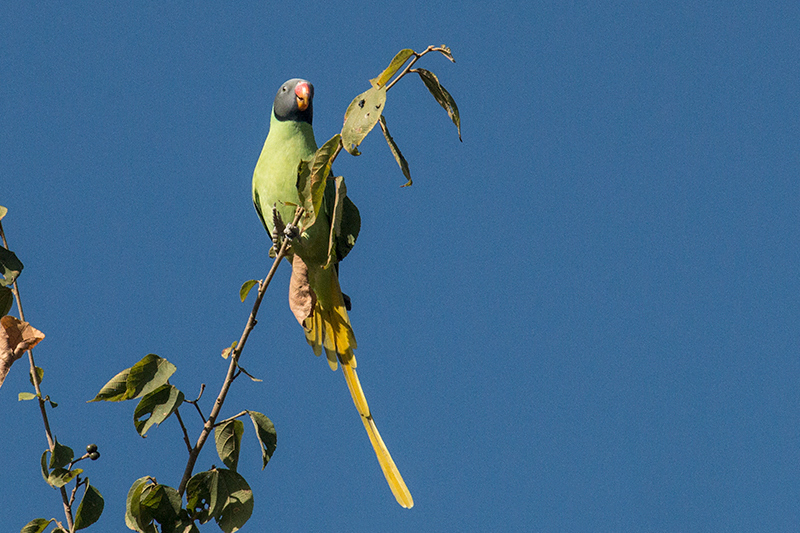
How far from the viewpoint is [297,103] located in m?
2.72

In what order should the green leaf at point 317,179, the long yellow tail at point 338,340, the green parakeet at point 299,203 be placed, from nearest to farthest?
1. the green leaf at point 317,179
2. the long yellow tail at point 338,340
3. the green parakeet at point 299,203

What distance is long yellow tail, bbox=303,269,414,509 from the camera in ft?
7.37

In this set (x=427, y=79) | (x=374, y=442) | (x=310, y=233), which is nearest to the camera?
(x=427, y=79)

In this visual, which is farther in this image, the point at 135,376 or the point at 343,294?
the point at 343,294

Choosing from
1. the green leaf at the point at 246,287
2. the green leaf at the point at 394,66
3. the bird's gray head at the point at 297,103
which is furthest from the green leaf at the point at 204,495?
the bird's gray head at the point at 297,103

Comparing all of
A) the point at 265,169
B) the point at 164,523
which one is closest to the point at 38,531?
the point at 164,523

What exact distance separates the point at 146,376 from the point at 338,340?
1.06 m

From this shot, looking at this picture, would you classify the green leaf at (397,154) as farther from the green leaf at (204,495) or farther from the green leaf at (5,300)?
the green leaf at (5,300)

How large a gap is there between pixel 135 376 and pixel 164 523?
1.04 feet

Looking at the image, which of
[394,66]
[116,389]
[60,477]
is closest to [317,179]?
[394,66]

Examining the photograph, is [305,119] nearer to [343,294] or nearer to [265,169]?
[265,169]

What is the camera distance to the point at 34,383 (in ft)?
5.31

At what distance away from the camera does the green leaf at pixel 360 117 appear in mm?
1521

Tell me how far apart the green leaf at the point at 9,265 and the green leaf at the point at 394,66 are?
86 centimetres
